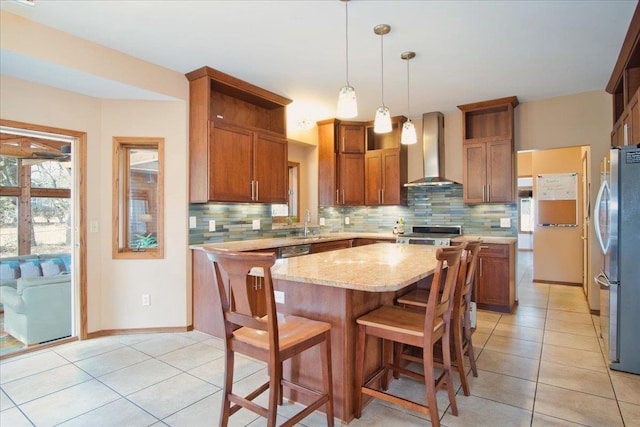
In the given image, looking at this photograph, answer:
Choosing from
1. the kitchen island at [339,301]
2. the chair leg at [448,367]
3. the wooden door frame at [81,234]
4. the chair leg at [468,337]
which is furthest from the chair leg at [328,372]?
the wooden door frame at [81,234]

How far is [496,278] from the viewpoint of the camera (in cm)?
430

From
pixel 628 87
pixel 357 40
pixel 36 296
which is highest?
pixel 357 40

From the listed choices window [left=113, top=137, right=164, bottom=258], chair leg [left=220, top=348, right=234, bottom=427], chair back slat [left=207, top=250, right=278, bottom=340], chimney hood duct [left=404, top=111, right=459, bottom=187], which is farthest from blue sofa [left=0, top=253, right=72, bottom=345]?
chimney hood duct [left=404, top=111, right=459, bottom=187]

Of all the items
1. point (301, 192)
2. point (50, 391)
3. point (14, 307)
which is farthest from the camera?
point (301, 192)

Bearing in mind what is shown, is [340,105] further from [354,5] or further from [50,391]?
[50,391]

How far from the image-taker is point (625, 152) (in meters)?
2.67

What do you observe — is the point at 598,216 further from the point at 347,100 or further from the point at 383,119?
the point at 347,100

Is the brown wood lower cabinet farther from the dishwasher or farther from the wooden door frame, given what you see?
the wooden door frame

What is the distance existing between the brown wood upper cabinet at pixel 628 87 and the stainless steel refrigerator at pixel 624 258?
28cm

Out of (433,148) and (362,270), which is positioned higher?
(433,148)

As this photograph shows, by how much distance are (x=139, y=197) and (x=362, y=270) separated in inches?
107

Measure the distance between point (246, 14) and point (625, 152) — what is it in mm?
3006

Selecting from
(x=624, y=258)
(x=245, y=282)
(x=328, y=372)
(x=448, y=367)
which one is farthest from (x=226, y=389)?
(x=624, y=258)

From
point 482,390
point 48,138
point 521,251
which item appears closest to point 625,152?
point 482,390
